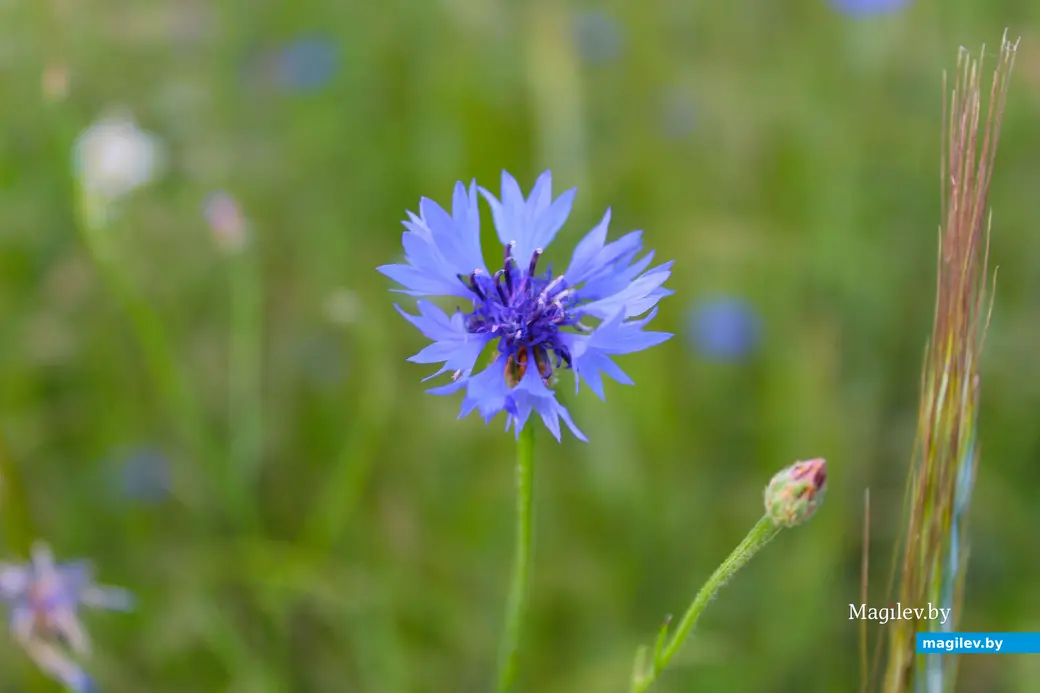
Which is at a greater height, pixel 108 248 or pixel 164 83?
pixel 164 83

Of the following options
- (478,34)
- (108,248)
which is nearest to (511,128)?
(478,34)

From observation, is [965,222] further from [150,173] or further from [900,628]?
[150,173]

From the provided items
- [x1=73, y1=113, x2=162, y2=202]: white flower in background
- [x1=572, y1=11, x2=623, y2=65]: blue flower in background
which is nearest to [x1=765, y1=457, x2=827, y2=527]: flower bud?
[x1=73, y1=113, x2=162, y2=202]: white flower in background

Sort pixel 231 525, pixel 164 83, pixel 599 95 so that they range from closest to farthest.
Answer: pixel 231 525, pixel 164 83, pixel 599 95

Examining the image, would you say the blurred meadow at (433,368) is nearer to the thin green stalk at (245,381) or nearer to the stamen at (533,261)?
the thin green stalk at (245,381)

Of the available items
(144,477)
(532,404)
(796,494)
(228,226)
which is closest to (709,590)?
(796,494)

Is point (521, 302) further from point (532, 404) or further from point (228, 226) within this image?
point (228, 226)
